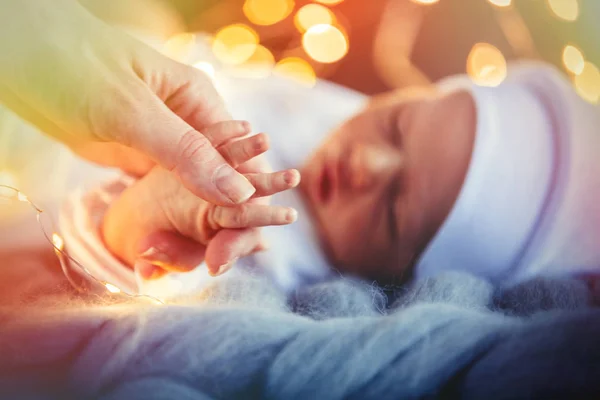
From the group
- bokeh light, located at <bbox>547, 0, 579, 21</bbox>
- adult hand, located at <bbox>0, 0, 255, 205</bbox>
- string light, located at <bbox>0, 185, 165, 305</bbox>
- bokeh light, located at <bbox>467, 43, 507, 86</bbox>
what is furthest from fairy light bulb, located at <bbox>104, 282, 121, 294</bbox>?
bokeh light, located at <bbox>547, 0, 579, 21</bbox>

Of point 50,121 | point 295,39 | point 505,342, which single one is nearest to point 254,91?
point 295,39

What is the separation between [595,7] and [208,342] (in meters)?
0.48

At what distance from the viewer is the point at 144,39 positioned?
51cm

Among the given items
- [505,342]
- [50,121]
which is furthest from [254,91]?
[505,342]

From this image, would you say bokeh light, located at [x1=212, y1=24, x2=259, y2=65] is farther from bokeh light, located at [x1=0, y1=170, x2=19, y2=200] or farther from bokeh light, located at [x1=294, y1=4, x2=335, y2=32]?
bokeh light, located at [x1=0, y1=170, x2=19, y2=200]

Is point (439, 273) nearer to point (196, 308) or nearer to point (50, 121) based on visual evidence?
point (196, 308)

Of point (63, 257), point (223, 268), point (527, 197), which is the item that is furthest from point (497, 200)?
point (63, 257)

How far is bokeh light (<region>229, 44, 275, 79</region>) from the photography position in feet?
1.79

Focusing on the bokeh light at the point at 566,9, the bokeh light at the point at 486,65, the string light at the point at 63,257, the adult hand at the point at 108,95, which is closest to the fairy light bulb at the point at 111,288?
the string light at the point at 63,257

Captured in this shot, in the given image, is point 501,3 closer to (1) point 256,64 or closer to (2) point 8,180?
(1) point 256,64

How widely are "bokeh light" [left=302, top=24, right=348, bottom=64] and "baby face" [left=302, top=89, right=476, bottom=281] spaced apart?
6 centimetres

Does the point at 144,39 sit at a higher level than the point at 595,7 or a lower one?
lower

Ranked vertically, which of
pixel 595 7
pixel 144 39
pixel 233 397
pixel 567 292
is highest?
pixel 595 7

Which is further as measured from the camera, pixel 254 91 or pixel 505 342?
pixel 254 91
